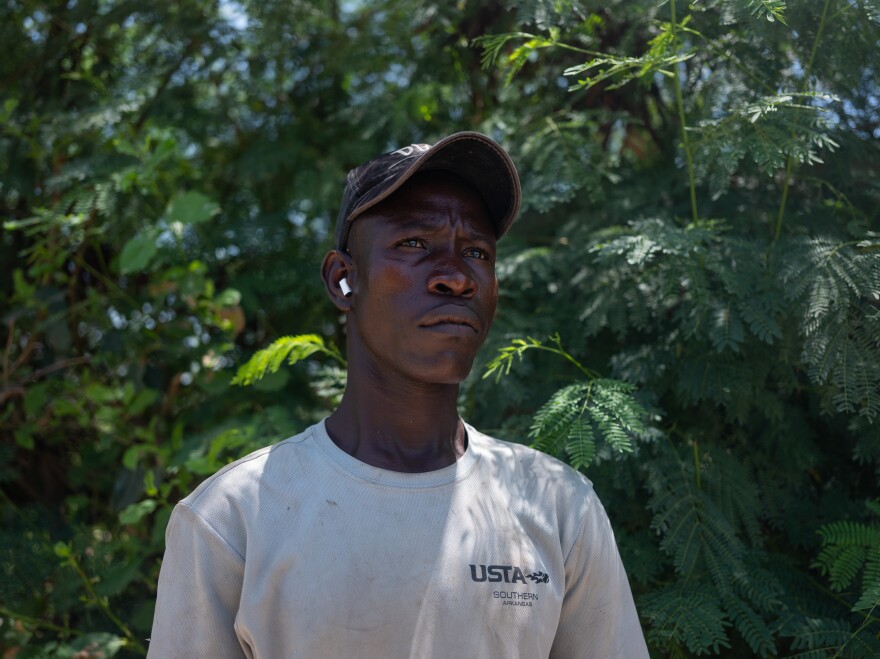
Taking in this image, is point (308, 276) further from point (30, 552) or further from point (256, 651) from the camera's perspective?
point (256, 651)

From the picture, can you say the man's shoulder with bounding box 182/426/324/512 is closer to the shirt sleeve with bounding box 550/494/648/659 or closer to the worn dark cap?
the worn dark cap

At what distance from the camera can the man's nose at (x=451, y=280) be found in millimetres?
Answer: 1973

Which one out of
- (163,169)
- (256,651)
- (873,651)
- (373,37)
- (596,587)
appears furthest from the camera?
(373,37)

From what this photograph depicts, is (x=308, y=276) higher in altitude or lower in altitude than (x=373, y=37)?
lower

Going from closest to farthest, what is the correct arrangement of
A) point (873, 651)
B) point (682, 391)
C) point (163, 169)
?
1. point (873, 651)
2. point (682, 391)
3. point (163, 169)

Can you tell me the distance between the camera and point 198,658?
179 cm

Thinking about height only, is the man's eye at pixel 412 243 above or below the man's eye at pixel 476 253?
above

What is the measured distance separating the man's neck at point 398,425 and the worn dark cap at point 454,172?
0.38 m

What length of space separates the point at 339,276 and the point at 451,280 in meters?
0.32

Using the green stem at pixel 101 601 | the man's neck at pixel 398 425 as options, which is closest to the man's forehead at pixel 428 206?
the man's neck at pixel 398 425

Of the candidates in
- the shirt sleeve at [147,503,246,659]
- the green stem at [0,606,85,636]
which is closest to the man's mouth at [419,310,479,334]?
the shirt sleeve at [147,503,246,659]

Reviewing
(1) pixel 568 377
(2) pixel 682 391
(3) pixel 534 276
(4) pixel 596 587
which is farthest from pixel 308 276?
(4) pixel 596 587

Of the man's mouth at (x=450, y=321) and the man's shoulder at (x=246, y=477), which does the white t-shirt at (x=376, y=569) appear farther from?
the man's mouth at (x=450, y=321)

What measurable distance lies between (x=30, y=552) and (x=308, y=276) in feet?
4.75
